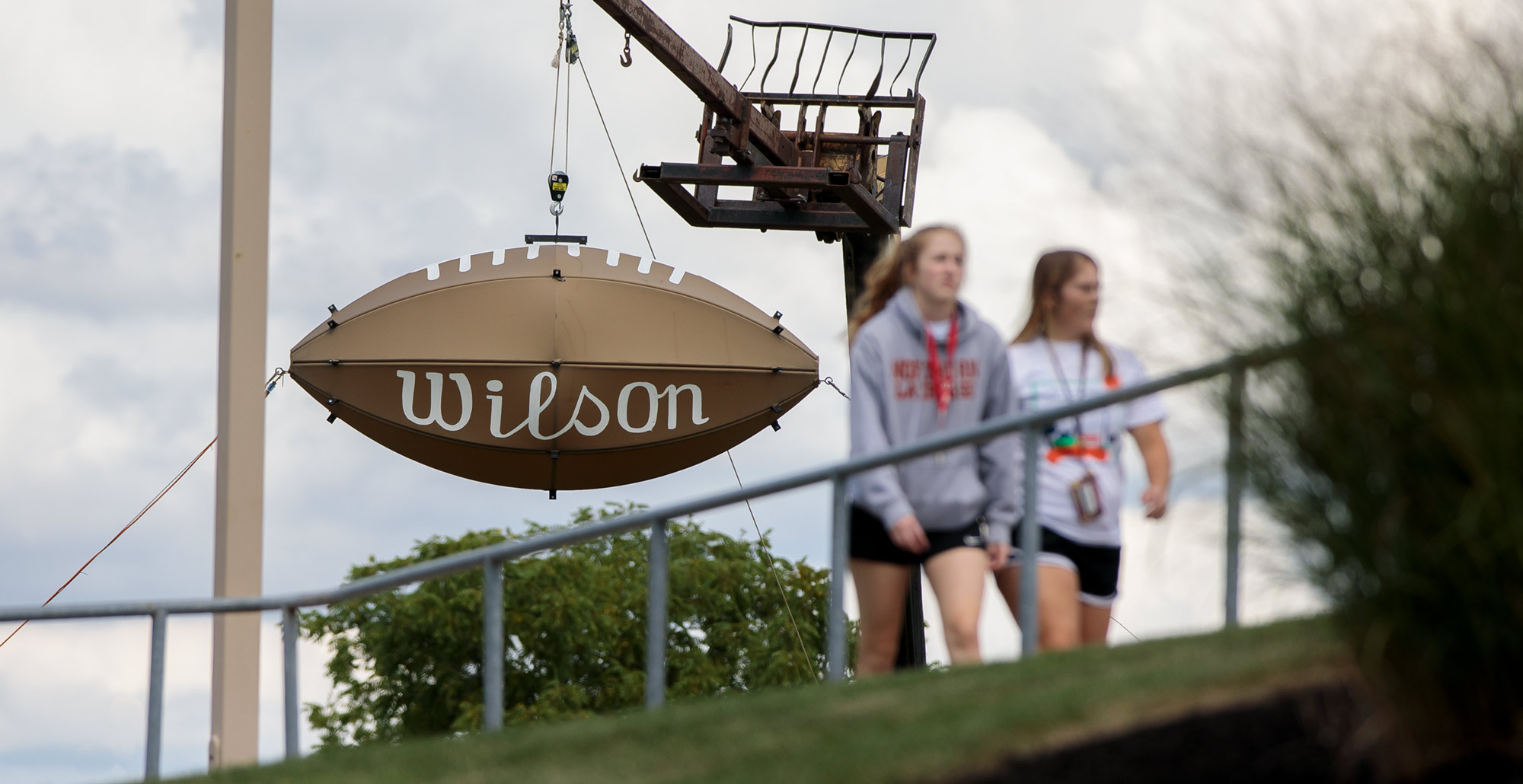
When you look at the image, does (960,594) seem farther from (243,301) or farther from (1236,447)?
(243,301)

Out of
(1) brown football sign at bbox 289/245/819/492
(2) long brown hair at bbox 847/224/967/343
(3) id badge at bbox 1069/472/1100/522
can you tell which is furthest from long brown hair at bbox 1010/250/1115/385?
(1) brown football sign at bbox 289/245/819/492

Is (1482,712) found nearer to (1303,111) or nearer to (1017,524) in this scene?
(1303,111)

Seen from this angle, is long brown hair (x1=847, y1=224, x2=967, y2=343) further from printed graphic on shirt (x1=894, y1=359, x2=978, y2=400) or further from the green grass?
the green grass

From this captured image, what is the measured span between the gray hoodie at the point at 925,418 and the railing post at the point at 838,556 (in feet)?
0.21

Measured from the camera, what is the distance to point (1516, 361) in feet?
11.6

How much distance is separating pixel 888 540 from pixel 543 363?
266 inches

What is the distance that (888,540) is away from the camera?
5.57m

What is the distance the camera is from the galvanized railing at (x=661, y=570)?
4.14 m

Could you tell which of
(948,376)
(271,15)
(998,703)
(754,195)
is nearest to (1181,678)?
(998,703)

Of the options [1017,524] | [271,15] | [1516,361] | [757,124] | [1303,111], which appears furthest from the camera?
[757,124]

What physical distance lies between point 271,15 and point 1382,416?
7.46 m

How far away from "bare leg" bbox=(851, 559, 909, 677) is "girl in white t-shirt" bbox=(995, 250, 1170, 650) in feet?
1.03

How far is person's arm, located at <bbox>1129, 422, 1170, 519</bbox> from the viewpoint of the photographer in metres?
4.66

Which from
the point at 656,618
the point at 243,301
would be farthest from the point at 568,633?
the point at 656,618
